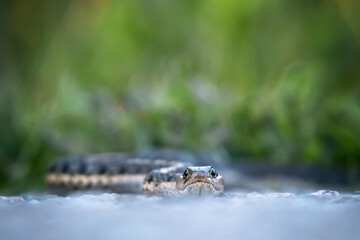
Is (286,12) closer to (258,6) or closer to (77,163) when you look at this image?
(258,6)

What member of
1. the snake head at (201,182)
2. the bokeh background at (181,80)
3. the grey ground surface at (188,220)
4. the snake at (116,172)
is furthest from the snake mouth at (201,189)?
the bokeh background at (181,80)

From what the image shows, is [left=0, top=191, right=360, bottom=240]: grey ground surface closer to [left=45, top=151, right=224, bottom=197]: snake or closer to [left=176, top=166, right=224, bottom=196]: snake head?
[left=176, top=166, right=224, bottom=196]: snake head


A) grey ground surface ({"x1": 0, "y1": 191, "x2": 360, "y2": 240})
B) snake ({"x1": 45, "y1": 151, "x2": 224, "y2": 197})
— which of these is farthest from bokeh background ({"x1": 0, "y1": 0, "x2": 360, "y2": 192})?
grey ground surface ({"x1": 0, "y1": 191, "x2": 360, "y2": 240})

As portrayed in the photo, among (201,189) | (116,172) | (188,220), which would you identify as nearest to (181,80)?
(116,172)


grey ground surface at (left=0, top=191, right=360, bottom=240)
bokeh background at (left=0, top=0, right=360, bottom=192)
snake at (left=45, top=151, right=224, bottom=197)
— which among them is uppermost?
bokeh background at (left=0, top=0, right=360, bottom=192)

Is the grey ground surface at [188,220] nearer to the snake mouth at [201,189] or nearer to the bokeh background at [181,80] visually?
the snake mouth at [201,189]
